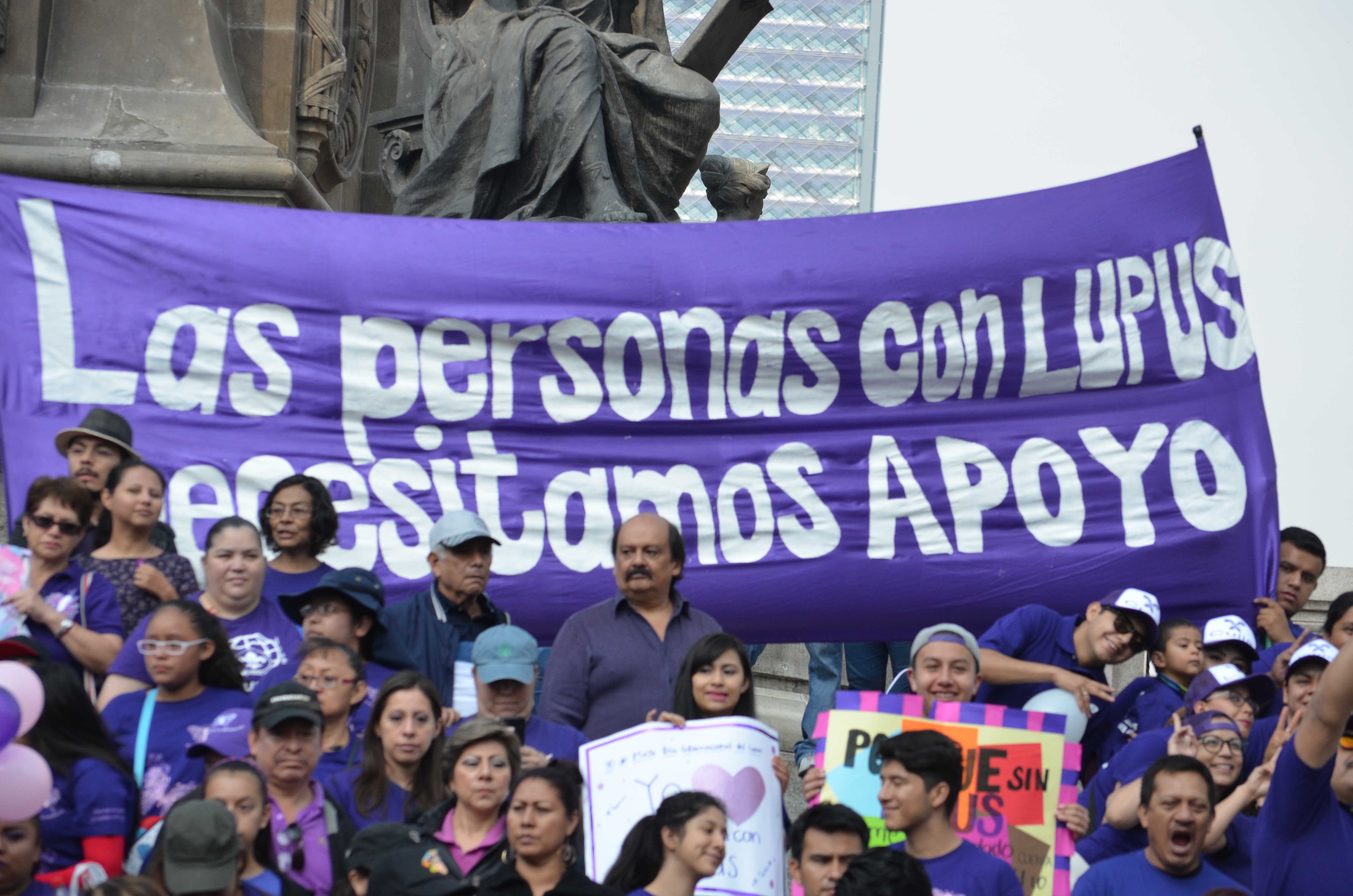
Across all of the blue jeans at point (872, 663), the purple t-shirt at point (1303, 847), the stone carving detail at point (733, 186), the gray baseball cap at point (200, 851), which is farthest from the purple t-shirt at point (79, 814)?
the stone carving detail at point (733, 186)

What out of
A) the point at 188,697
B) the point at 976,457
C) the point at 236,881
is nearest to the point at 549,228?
the point at 976,457

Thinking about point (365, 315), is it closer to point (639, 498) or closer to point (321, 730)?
point (639, 498)

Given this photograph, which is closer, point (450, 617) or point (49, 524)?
point (49, 524)

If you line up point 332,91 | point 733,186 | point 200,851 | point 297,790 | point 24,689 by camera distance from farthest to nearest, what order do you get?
point 733,186 < point 332,91 < point 297,790 < point 24,689 < point 200,851

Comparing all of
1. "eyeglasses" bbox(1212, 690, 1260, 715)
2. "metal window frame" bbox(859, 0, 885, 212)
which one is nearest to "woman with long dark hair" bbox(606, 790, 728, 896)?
"eyeglasses" bbox(1212, 690, 1260, 715)

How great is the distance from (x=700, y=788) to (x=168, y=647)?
156 centimetres

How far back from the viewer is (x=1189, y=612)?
→ 23.6 ft

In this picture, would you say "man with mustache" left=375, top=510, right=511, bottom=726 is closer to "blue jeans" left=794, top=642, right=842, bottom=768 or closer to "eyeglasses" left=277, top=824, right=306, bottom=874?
"eyeglasses" left=277, top=824, right=306, bottom=874

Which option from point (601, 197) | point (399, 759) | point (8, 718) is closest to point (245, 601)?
point (399, 759)

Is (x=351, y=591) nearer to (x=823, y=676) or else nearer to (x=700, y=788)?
(x=700, y=788)

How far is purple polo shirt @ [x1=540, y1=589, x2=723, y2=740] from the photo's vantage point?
5805 mm

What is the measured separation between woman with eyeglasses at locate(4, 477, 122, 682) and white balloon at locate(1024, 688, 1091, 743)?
2.95m

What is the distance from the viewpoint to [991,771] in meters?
5.46

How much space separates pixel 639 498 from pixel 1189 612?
2231mm
